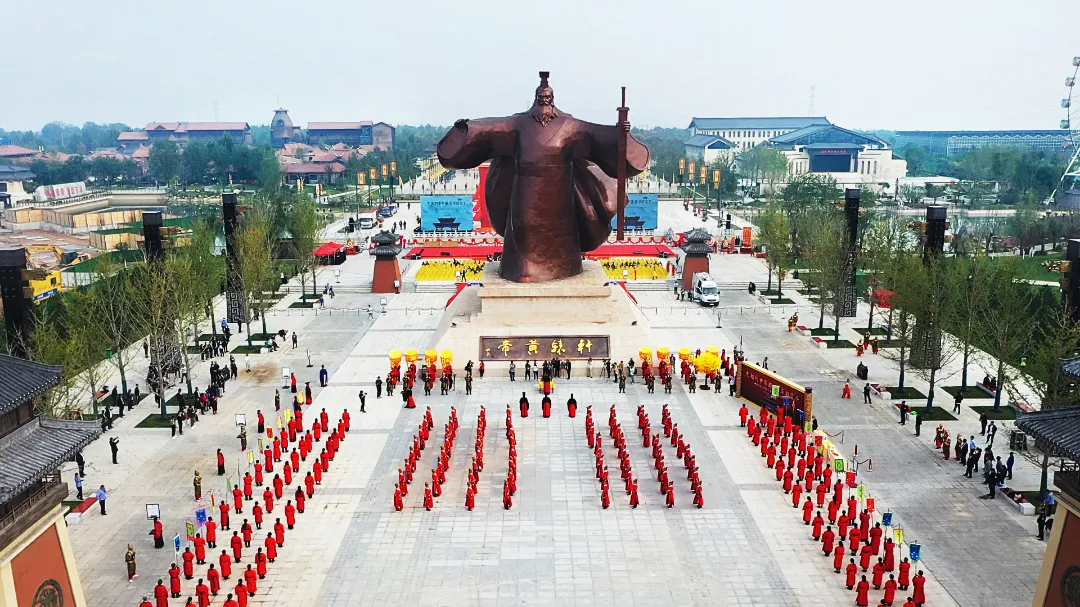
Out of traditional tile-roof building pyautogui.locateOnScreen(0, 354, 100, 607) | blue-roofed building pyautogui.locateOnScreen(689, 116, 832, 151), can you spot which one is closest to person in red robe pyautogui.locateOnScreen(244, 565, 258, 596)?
traditional tile-roof building pyautogui.locateOnScreen(0, 354, 100, 607)

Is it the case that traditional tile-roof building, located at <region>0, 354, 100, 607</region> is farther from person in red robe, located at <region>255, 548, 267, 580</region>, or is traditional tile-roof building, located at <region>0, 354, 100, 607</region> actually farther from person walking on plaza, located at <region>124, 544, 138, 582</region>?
person in red robe, located at <region>255, 548, 267, 580</region>

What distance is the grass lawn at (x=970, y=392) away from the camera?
100 feet

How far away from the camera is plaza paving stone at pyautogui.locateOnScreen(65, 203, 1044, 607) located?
18.0m

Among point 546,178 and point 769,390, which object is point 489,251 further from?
point 769,390

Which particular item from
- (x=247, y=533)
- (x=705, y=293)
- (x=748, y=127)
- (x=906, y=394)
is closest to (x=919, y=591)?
(x=247, y=533)

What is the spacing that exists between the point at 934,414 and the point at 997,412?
6.74ft

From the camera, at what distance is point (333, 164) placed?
138 metres

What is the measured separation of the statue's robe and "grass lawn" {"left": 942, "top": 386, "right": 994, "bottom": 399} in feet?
46.2

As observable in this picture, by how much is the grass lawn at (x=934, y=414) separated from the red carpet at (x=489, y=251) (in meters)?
33.4

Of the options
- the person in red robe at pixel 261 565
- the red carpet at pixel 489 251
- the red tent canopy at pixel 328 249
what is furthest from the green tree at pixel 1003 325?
the red tent canopy at pixel 328 249

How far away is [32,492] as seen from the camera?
1426cm

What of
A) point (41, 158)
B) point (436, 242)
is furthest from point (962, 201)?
point (41, 158)

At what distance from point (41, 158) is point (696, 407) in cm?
15087

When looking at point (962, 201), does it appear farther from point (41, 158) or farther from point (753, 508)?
point (41, 158)
